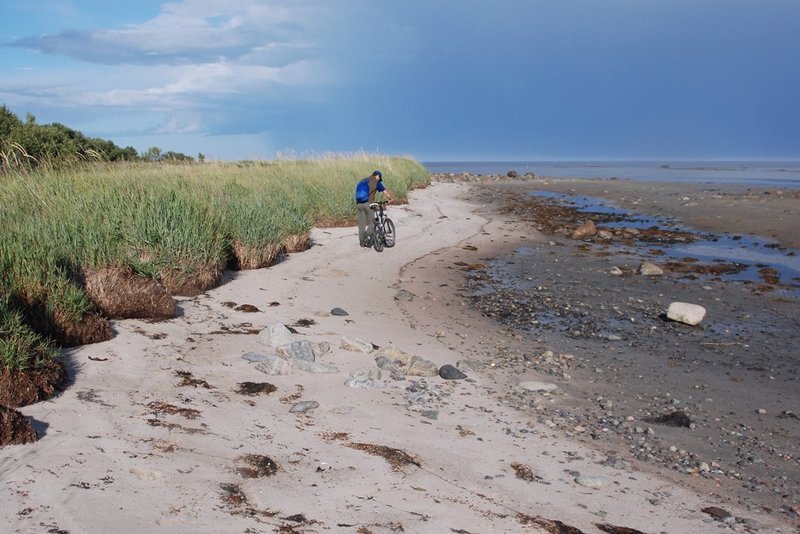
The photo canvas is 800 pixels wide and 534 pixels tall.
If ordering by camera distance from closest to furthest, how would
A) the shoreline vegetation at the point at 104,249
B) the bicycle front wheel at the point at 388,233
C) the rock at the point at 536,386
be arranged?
the shoreline vegetation at the point at 104,249
the rock at the point at 536,386
the bicycle front wheel at the point at 388,233

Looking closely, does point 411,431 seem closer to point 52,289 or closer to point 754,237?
point 52,289

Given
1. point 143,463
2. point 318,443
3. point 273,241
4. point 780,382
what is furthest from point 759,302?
point 143,463

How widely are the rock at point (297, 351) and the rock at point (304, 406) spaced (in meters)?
1.20

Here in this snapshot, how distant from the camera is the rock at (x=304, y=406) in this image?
589cm

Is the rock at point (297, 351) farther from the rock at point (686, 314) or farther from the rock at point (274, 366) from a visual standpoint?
the rock at point (686, 314)

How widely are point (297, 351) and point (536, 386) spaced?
2.55m

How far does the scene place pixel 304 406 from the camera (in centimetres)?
598

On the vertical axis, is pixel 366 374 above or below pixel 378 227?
below

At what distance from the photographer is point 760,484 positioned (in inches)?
210

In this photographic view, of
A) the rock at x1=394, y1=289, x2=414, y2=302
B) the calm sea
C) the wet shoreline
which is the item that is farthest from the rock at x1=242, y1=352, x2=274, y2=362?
the calm sea

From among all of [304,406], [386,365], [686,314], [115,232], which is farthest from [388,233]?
[304,406]

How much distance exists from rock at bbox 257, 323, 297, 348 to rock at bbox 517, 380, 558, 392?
260 centimetres

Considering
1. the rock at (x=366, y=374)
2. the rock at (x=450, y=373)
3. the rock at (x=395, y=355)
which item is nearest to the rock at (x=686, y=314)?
the rock at (x=450, y=373)

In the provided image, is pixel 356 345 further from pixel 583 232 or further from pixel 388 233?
pixel 583 232
